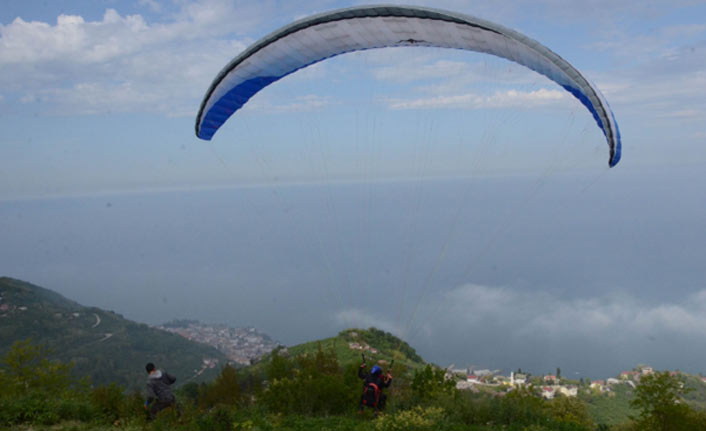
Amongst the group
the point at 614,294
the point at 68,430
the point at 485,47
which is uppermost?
the point at 614,294

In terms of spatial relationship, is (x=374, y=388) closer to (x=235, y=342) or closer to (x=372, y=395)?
(x=372, y=395)

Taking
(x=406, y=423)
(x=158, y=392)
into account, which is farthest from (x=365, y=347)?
(x=406, y=423)

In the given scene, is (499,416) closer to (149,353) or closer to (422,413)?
(422,413)

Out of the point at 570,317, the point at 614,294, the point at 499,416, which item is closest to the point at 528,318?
the point at 570,317

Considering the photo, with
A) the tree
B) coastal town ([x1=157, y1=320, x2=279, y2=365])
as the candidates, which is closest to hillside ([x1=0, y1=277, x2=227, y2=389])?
coastal town ([x1=157, y1=320, x2=279, y2=365])

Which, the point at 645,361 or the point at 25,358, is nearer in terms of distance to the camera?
the point at 25,358

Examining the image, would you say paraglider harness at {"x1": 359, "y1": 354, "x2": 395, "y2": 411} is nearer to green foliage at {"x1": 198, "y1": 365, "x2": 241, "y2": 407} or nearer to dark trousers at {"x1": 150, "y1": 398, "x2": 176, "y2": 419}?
dark trousers at {"x1": 150, "y1": 398, "x2": 176, "y2": 419}
